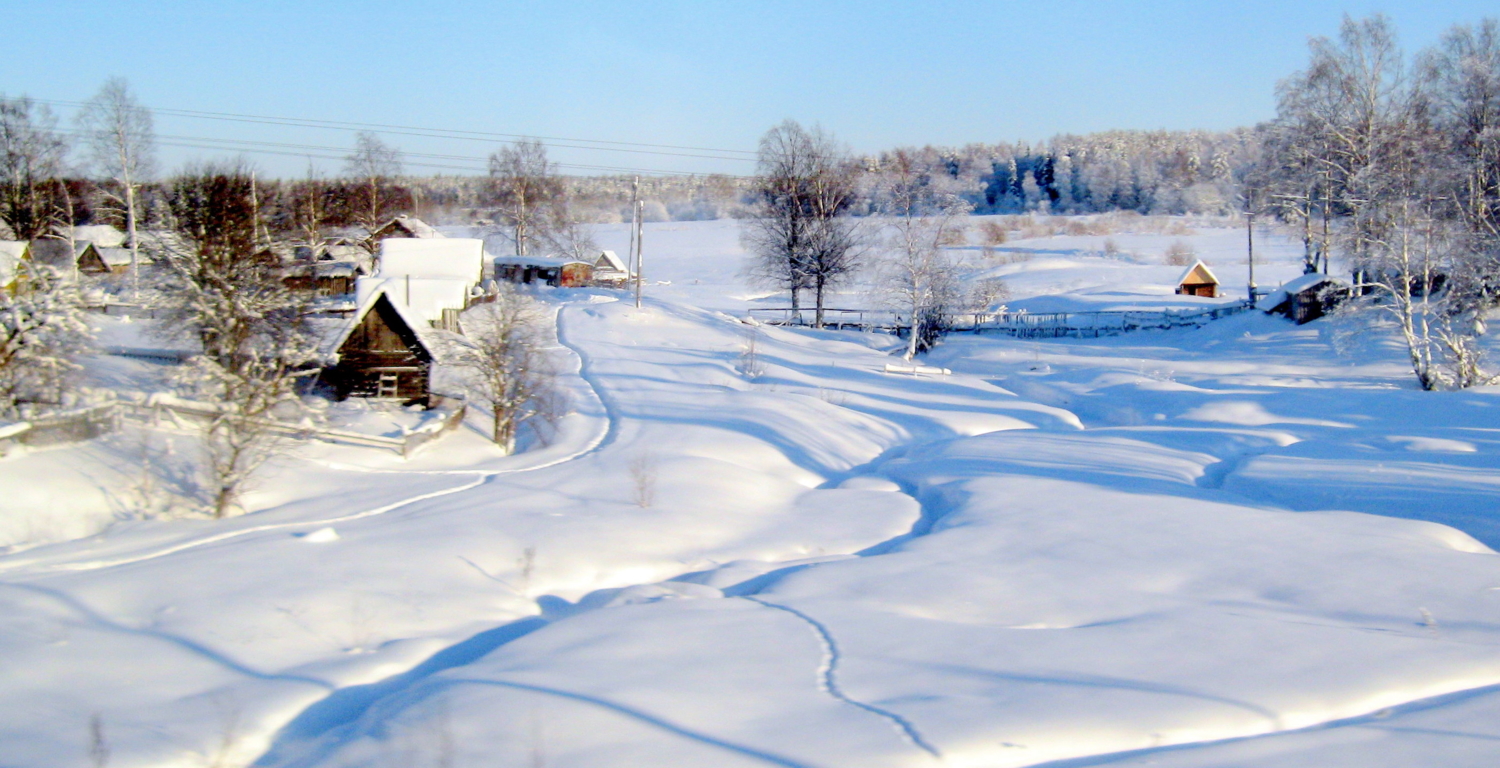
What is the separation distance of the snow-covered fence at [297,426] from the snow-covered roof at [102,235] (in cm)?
4082

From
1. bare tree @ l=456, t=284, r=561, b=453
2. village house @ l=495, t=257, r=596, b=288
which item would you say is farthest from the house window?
village house @ l=495, t=257, r=596, b=288

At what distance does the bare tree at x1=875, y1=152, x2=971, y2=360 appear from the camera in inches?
1357

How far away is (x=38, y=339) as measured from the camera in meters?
18.0

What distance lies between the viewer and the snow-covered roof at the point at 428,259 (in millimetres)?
38062

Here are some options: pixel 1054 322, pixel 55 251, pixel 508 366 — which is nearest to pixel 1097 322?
pixel 1054 322

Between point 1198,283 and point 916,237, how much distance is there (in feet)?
88.9

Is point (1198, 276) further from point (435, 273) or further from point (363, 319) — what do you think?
point (363, 319)

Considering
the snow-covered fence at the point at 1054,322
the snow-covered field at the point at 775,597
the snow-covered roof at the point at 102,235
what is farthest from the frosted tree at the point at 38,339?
the snow-covered roof at the point at 102,235

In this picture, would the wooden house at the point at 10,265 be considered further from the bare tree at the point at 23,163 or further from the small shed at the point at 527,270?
the small shed at the point at 527,270

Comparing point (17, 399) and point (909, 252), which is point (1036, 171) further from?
point (17, 399)

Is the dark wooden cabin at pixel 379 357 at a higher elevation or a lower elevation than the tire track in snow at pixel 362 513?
A: higher

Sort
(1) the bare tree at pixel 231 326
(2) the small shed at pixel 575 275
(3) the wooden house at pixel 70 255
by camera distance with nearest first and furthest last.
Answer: (1) the bare tree at pixel 231 326
(3) the wooden house at pixel 70 255
(2) the small shed at pixel 575 275

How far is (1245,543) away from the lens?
11.9 metres

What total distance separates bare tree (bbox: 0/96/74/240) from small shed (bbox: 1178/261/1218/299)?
187ft
